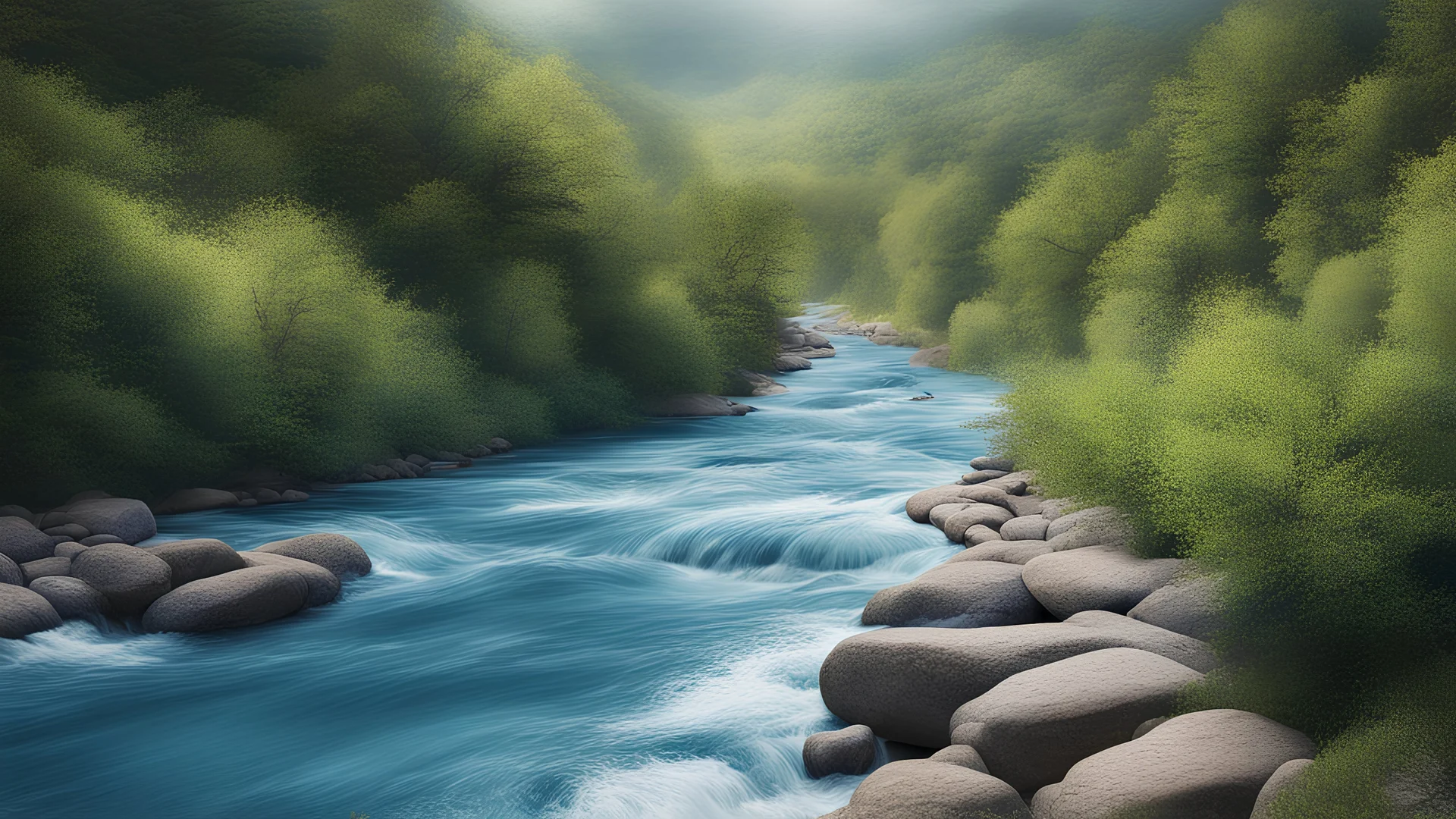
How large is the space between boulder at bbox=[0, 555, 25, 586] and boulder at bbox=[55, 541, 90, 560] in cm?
54

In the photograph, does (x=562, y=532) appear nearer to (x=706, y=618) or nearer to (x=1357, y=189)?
(x=706, y=618)

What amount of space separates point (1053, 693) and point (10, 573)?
32.4ft

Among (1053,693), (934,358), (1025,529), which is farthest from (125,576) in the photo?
(934,358)

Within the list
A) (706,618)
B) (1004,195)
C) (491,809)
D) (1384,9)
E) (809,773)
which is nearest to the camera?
(491,809)

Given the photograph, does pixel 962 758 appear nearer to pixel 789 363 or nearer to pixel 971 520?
pixel 971 520

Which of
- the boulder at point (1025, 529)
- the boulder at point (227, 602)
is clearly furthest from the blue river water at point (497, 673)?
the boulder at point (1025, 529)

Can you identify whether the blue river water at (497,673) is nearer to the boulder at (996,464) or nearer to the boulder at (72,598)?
the boulder at (72,598)

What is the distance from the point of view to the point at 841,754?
21.5 feet

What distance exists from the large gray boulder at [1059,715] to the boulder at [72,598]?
8.26 meters

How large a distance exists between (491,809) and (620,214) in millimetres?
21281

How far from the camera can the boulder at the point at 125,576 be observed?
9.78 metres

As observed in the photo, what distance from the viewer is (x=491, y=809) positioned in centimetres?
617

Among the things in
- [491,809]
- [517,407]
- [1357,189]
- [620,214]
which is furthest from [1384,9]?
[491,809]

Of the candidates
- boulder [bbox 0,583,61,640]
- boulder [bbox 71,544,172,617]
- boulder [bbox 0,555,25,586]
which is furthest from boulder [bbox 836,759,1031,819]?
boulder [bbox 0,555,25,586]
